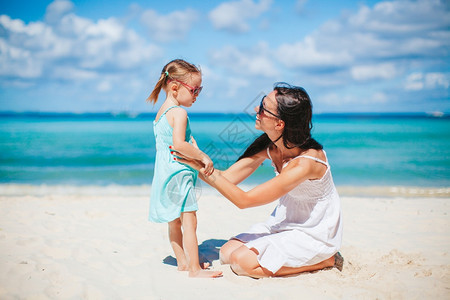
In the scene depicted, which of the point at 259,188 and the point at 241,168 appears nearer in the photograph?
the point at 259,188

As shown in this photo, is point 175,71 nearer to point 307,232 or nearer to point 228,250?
point 228,250

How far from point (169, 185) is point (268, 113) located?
3.64ft

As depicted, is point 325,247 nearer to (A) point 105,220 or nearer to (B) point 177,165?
(B) point 177,165

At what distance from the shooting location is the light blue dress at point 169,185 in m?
3.12

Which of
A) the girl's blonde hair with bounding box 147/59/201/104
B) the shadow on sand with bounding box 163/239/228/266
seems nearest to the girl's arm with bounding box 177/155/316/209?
the girl's blonde hair with bounding box 147/59/201/104

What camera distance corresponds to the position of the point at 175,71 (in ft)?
11.1

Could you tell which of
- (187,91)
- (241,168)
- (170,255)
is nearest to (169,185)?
(241,168)

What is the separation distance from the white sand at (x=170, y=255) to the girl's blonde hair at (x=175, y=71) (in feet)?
6.03

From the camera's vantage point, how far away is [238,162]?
3562 millimetres

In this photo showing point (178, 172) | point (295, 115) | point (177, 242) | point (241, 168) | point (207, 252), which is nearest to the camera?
point (295, 115)

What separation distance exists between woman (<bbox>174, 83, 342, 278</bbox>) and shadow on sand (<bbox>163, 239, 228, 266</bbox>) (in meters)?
0.60

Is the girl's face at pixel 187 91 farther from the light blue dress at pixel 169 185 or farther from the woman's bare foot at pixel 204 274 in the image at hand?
the woman's bare foot at pixel 204 274

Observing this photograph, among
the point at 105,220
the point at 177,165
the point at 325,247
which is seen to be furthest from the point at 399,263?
the point at 105,220

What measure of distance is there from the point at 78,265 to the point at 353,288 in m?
2.45
